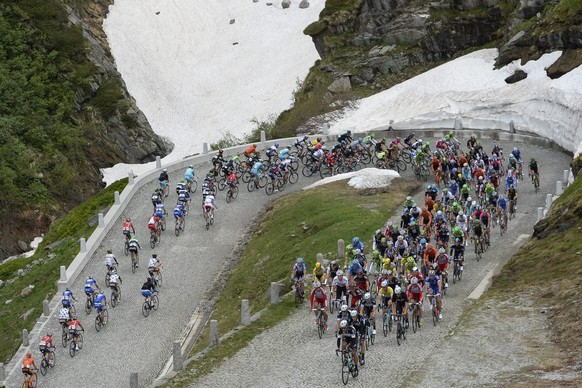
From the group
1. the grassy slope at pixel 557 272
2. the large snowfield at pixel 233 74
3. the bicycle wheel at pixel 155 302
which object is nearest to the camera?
the grassy slope at pixel 557 272

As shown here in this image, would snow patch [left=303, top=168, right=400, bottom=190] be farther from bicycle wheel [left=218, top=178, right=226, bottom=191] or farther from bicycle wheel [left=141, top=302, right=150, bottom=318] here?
bicycle wheel [left=141, top=302, right=150, bottom=318]

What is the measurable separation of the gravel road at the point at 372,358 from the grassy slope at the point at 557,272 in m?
1.16

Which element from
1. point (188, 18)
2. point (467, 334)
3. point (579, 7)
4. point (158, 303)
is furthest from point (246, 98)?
point (467, 334)

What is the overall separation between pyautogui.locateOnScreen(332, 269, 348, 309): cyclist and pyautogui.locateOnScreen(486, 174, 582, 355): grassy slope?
4.31 meters

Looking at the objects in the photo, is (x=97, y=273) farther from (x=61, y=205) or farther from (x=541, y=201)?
(x=61, y=205)

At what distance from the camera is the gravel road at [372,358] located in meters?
26.9

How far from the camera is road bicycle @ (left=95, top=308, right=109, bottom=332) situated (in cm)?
3812

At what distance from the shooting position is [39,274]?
1836 inches

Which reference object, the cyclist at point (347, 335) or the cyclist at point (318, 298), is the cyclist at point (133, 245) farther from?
the cyclist at point (347, 335)

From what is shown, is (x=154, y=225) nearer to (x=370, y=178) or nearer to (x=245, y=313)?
(x=370, y=178)

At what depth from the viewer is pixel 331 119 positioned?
213 feet

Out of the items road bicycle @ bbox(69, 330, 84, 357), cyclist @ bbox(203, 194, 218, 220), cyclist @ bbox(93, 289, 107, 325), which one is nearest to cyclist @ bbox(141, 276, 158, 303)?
cyclist @ bbox(93, 289, 107, 325)

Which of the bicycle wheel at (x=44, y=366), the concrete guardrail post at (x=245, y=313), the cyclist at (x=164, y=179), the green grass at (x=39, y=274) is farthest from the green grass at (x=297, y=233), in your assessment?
the green grass at (x=39, y=274)

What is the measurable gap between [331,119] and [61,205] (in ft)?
57.9
